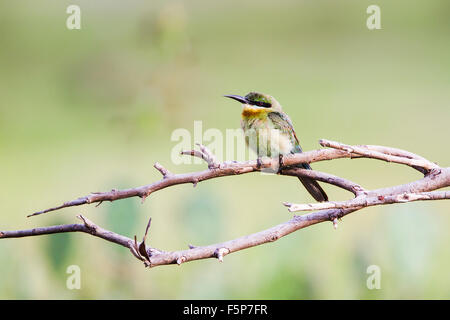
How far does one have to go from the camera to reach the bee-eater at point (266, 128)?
1837 mm

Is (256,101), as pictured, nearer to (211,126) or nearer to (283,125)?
(283,125)

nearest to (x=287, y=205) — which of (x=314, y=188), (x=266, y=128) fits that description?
(x=314, y=188)

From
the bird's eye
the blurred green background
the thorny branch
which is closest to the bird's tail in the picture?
the thorny branch

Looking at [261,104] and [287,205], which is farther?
[261,104]

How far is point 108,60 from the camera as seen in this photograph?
20.0 feet

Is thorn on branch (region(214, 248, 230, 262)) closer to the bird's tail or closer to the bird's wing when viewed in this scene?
the bird's tail

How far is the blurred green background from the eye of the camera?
2.38 metres

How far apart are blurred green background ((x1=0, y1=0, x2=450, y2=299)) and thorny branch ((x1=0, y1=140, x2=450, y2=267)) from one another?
3.12ft

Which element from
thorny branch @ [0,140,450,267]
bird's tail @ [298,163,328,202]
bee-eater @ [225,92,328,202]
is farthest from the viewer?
bee-eater @ [225,92,328,202]

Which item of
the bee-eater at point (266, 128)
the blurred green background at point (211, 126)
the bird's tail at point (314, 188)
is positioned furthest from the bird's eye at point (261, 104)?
the blurred green background at point (211, 126)

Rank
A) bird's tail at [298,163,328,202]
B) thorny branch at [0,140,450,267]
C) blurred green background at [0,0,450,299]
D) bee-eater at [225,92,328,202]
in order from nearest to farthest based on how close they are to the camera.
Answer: thorny branch at [0,140,450,267], bird's tail at [298,163,328,202], bee-eater at [225,92,328,202], blurred green background at [0,0,450,299]

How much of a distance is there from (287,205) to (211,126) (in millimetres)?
4385

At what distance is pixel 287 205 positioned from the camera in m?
1.14
